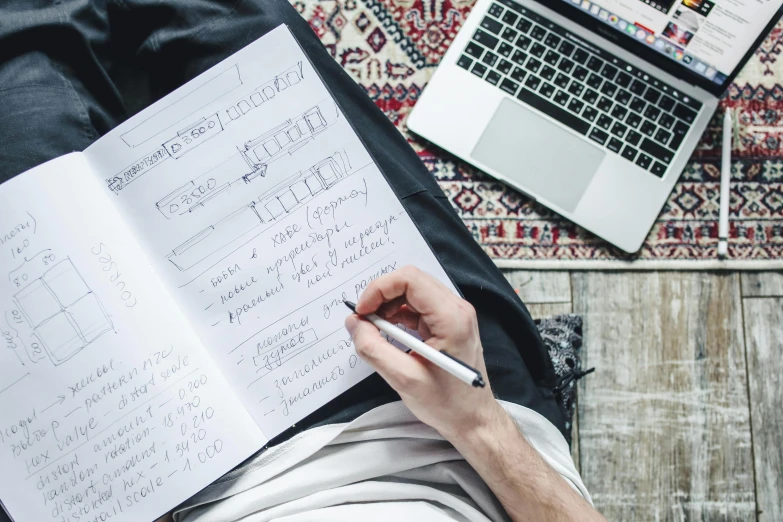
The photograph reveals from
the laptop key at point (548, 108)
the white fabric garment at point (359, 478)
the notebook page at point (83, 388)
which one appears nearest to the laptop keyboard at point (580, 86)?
the laptop key at point (548, 108)

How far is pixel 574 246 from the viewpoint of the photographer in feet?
2.81

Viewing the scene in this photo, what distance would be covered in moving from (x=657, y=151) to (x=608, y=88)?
0.10m

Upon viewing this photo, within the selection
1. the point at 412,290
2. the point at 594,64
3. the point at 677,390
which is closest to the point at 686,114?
the point at 594,64

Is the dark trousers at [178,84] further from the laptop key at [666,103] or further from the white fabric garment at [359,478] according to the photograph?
the laptop key at [666,103]

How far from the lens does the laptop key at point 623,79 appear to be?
81cm

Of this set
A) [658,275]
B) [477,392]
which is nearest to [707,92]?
[658,275]

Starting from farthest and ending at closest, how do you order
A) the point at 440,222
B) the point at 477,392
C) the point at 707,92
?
the point at 707,92 < the point at 440,222 < the point at 477,392

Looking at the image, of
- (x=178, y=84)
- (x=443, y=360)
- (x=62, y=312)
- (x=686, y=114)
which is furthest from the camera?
(x=686, y=114)

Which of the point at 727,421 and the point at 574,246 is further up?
the point at 574,246

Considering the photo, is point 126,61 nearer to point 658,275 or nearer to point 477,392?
point 477,392

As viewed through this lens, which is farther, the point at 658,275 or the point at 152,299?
the point at 658,275

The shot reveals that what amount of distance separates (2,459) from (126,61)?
17.7 inches

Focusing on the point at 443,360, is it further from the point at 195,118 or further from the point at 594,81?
the point at 594,81

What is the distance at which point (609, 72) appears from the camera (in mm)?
817
